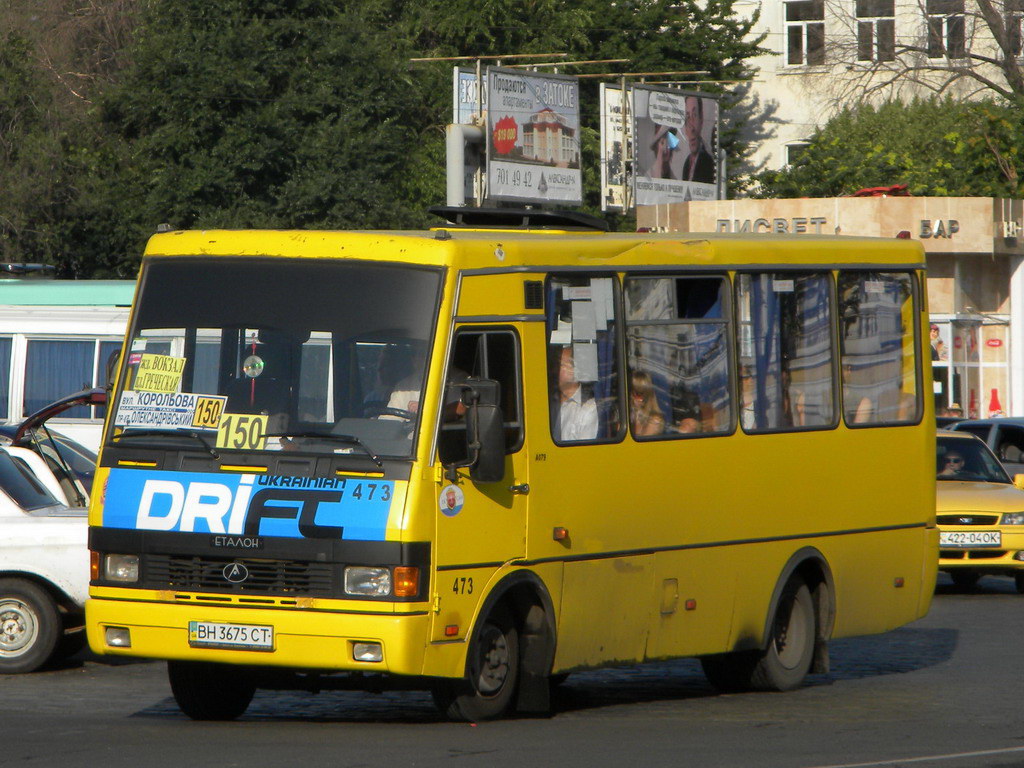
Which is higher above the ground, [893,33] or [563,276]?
[893,33]

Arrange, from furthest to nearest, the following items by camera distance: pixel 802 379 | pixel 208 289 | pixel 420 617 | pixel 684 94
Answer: pixel 684 94 < pixel 802 379 < pixel 208 289 < pixel 420 617

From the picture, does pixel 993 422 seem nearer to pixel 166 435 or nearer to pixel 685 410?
pixel 685 410

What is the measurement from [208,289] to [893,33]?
4502 cm

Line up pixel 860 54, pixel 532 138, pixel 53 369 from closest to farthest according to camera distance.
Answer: pixel 53 369, pixel 532 138, pixel 860 54

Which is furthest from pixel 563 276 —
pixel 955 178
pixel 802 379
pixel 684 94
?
pixel 955 178

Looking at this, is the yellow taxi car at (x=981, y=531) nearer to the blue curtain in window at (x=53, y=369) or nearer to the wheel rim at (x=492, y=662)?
the wheel rim at (x=492, y=662)

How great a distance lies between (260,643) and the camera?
877cm

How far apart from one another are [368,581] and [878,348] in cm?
480

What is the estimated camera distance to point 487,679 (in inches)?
369

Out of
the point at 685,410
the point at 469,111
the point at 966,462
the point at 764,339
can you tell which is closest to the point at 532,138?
the point at 469,111

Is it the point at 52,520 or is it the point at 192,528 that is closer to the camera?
the point at 192,528

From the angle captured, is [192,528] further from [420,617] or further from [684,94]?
[684,94]

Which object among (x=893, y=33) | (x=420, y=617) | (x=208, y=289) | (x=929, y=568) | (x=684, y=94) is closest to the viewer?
(x=420, y=617)

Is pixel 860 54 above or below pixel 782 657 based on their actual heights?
above
